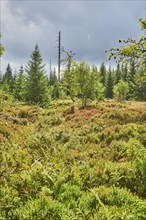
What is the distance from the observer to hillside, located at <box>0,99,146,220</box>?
5984 millimetres

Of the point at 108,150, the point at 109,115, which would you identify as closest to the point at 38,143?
the point at 108,150

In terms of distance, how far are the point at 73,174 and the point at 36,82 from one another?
2634 centimetres

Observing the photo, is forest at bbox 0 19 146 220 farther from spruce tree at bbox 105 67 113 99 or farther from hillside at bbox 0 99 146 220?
spruce tree at bbox 105 67 113 99

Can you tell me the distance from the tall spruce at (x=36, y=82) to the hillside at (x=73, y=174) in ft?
60.6

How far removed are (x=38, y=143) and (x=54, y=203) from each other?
17.0 ft

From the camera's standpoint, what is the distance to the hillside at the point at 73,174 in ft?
19.6

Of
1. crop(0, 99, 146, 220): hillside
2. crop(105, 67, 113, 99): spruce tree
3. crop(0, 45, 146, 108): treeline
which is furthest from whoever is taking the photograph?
crop(105, 67, 113, 99): spruce tree

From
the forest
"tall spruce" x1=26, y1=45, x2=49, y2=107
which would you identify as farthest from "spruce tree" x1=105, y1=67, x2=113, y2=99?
the forest

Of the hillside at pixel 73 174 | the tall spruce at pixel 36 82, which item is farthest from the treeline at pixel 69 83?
the hillside at pixel 73 174

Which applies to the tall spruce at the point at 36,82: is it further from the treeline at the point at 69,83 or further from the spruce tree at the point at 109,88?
the spruce tree at the point at 109,88

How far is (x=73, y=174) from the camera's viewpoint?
7934 millimetres

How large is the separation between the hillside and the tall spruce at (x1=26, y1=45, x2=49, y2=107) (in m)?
18.5

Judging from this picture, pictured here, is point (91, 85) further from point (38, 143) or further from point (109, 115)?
point (38, 143)

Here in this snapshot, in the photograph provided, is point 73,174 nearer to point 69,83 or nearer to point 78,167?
point 78,167
